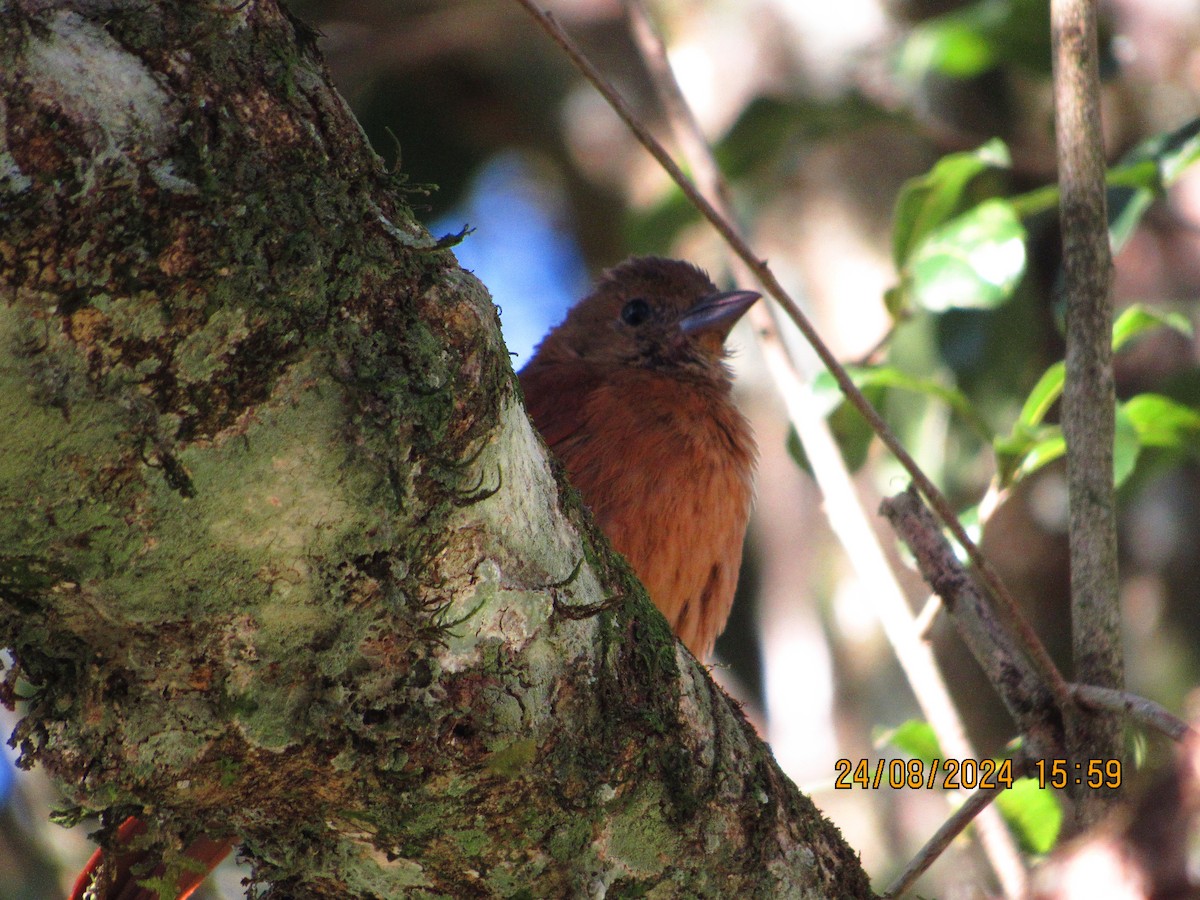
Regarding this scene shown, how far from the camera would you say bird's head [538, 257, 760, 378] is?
13.3 ft

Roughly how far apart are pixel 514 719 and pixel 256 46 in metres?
0.88

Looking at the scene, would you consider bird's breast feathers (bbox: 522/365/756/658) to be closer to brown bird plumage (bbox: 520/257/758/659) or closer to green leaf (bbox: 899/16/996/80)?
brown bird plumage (bbox: 520/257/758/659)

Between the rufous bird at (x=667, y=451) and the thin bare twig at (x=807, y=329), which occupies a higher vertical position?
the rufous bird at (x=667, y=451)

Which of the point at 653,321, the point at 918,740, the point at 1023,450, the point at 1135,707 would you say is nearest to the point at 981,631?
the point at 1135,707

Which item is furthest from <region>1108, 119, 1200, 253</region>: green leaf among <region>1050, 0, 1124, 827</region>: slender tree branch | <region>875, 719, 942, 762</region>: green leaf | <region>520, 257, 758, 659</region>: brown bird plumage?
<region>875, 719, 942, 762</region>: green leaf

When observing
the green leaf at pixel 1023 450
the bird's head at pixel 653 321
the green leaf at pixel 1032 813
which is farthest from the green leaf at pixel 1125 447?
the bird's head at pixel 653 321

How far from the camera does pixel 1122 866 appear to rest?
4.74 feet

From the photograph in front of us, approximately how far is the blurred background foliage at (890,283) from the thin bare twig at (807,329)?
1.13 metres

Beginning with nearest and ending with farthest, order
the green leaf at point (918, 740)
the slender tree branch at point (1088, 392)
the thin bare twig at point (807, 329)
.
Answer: the thin bare twig at point (807, 329)
the slender tree branch at point (1088, 392)
the green leaf at point (918, 740)

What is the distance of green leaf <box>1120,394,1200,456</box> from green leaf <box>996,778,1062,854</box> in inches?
33.9

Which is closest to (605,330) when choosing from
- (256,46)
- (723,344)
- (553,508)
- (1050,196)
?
(723,344)

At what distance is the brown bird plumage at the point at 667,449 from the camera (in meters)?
3.36

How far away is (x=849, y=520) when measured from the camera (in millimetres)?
2951

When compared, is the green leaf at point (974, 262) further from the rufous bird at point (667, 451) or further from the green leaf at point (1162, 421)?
the rufous bird at point (667, 451)
